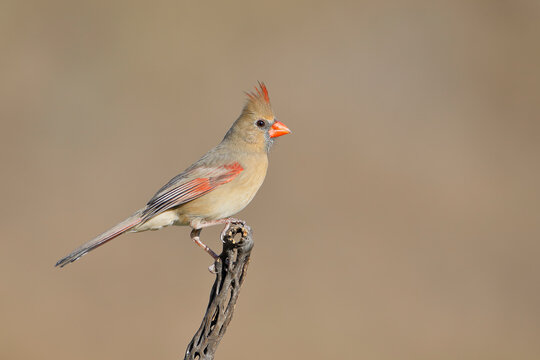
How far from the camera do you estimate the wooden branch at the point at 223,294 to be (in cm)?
287

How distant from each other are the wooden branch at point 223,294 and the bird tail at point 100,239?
0.62 m

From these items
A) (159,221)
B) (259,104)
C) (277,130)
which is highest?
(259,104)

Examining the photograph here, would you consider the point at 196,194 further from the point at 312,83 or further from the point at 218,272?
the point at 312,83

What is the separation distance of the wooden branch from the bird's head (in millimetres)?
1123

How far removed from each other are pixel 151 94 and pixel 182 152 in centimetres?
125

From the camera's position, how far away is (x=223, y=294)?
9.50ft

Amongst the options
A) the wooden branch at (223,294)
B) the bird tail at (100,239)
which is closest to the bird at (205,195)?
the bird tail at (100,239)

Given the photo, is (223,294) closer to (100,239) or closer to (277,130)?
(100,239)

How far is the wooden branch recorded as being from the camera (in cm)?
287

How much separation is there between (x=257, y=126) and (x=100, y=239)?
1.29 meters

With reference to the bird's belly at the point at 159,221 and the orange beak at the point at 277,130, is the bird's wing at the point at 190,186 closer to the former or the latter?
the bird's belly at the point at 159,221

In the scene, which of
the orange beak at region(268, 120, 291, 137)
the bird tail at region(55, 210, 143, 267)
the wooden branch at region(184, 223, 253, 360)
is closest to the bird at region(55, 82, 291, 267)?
the bird tail at region(55, 210, 143, 267)

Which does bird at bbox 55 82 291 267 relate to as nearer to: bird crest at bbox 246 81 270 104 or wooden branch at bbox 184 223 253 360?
bird crest at bbox 246 81 270 104

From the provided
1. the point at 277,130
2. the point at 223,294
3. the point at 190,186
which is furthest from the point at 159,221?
the point at 277,130
